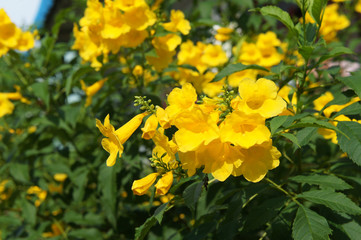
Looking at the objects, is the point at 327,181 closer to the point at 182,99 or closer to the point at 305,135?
the point at 305,135

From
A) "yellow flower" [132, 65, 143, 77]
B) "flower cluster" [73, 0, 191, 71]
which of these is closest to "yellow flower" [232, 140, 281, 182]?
"flower cluster" [73, 0, 191, 71]

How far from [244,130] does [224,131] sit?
6 cm

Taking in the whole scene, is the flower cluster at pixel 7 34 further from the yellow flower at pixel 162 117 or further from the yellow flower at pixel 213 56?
the yellow flower at pixel 162 117

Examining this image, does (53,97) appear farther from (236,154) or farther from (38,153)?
(236,154)

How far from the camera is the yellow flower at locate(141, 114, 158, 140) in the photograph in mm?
1237

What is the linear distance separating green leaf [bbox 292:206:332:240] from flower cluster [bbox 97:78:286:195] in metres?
0.23

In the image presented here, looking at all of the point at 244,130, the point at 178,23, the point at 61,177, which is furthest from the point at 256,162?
the point at 61,177

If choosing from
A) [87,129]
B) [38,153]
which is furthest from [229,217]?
[38,153]

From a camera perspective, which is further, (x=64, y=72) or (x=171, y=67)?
(x=64, y=72)

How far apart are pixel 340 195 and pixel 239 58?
150 centimetres

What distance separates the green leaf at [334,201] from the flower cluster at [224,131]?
241mm

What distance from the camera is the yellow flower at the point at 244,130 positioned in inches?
41.3

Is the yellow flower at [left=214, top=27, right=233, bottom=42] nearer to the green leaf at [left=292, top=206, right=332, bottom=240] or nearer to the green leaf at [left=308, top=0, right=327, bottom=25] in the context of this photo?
the green leaf at [left=308, top=0, right=327, bottom=25]

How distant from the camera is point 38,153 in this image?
8.90 feet
